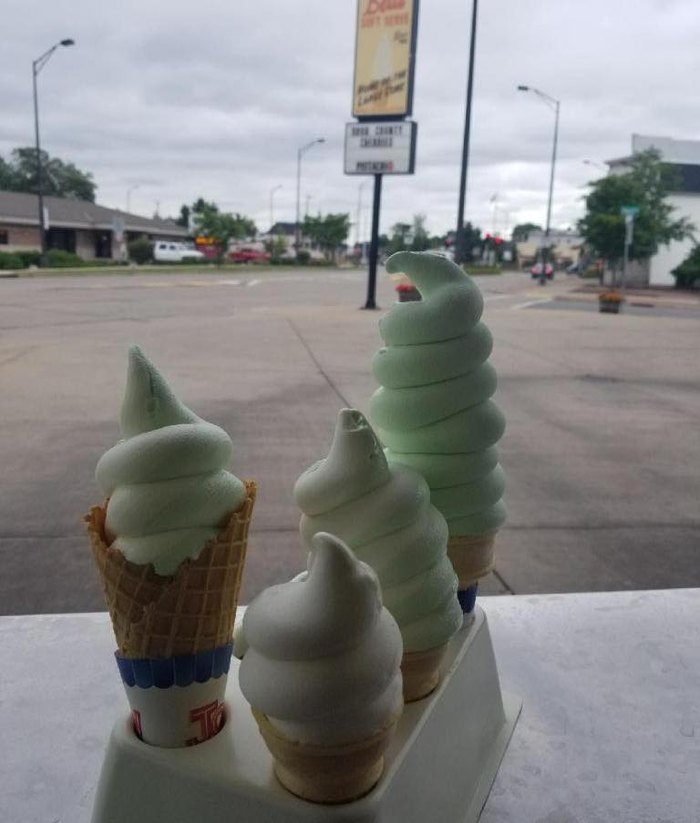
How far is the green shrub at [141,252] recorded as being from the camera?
2091 inches

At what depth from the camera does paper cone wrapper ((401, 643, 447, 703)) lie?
5.98 feet

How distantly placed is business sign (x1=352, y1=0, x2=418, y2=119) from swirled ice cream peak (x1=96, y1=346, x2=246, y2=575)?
1851 centimetres

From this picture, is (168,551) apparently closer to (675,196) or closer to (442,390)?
A: (442,390)

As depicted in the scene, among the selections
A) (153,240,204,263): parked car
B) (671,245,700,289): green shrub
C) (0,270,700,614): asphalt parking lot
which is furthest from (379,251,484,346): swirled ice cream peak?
(153,240,204,263): parked car

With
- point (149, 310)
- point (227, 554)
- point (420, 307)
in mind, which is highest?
point (420, 307)

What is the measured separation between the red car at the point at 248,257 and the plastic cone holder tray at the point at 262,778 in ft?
203

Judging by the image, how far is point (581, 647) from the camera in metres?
2.80

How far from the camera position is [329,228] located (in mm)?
76938

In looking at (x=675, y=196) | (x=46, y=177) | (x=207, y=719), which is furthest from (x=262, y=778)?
(x=46, y=177)

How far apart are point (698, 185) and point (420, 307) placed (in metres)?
58.9

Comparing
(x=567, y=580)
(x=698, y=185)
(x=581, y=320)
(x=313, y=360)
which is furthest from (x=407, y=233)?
(x=567, y=580)

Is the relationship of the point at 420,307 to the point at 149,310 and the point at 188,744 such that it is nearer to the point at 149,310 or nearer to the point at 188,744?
the point at 188,744

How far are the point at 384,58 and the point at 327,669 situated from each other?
19.4 m

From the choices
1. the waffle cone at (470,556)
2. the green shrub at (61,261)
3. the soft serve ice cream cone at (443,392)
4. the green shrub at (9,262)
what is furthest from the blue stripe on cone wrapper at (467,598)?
Answer: the green shrub at (61,261)
